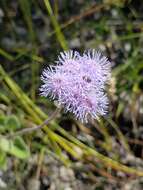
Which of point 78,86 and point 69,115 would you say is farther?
point 69,115

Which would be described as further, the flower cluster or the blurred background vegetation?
the blurred background vegetation

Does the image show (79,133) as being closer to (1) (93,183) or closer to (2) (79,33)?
(1) (93,183)

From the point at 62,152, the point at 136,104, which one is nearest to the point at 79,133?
the point at 62,152

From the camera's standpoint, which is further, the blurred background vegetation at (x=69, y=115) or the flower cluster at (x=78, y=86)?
the blurred background vegetation at (x=69, y=115)
